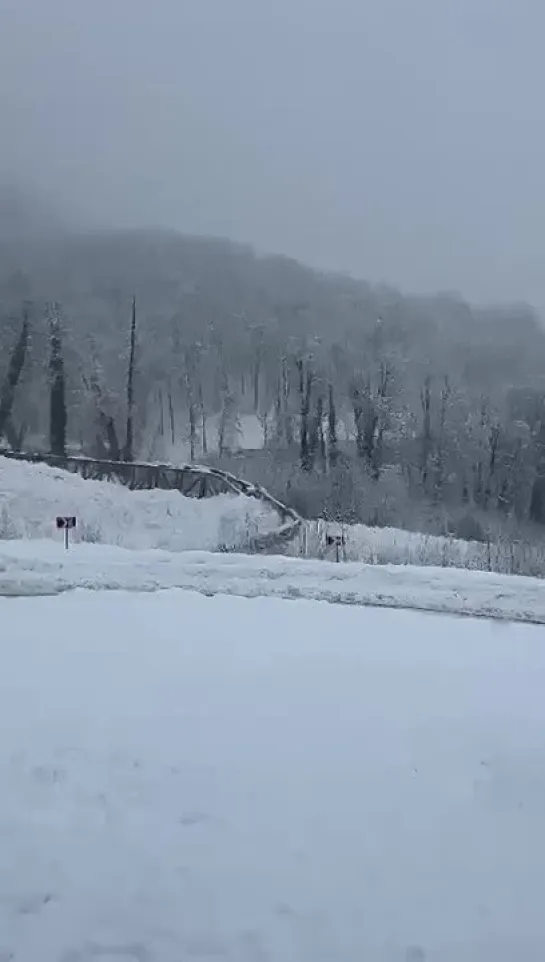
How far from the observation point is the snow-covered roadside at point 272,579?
34.0ft

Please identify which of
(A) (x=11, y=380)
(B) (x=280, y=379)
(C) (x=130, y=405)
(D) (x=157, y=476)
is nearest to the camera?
(D) (x=157, y=476)

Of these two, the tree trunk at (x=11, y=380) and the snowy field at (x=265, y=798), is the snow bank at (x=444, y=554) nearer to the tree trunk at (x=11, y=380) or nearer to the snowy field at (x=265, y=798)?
the snowy field at (x=265, y=798)

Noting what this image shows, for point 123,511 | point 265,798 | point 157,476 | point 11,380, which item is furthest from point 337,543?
point 11,380

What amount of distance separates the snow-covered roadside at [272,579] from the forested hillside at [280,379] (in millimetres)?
18849

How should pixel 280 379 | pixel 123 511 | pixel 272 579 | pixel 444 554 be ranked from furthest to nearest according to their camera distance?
pixel 280 379 < pixel 123 511 < pixel 444 554 < pixel 272 579

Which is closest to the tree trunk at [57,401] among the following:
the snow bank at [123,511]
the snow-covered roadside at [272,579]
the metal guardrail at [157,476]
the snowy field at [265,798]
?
the metal guardrail at [157,476]

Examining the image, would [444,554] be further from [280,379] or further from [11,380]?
[280,379]

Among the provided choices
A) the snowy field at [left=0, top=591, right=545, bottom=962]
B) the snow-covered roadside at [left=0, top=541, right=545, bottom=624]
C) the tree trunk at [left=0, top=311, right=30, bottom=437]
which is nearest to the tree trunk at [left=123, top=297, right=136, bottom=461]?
the tree trunk at [left=0, top=311, right=30, bottom=437]

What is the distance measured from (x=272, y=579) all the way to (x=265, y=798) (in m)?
6.07

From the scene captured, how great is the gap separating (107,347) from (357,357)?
15.6 meters

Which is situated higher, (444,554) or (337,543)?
(337,543)

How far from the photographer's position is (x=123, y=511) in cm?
2147

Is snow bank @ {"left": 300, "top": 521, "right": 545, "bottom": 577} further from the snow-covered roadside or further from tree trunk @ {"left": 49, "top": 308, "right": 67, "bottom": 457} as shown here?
tree trunk @ {"left": 49, "top": 308, "right": 67, "bottom": 457}

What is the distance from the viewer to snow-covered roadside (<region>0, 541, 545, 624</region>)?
10.4 m
